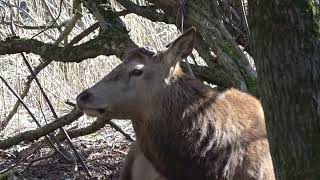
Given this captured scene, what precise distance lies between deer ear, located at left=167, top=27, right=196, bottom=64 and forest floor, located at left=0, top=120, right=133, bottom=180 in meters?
2.34

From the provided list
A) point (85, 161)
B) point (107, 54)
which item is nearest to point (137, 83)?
point (107, 54)

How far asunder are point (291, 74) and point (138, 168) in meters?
2.92

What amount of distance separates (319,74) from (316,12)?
0.25 m

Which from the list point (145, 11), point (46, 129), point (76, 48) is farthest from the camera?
point (145, 11)

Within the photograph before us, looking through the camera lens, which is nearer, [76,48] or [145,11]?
[76,48]

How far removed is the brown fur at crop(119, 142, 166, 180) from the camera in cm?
565

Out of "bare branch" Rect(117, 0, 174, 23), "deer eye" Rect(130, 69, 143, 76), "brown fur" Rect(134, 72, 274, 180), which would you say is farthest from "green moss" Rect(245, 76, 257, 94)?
"bare branch" Rect(117, 0, 174, 23)

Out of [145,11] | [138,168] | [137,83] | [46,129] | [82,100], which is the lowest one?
[138,168]

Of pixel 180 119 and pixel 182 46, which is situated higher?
pixel 182 46

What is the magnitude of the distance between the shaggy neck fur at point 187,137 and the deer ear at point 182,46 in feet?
0.49

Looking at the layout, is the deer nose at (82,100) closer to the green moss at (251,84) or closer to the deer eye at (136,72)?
the deer eye at (136,72)

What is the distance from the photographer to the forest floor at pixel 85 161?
7641 mm

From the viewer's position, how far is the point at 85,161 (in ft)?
26.3

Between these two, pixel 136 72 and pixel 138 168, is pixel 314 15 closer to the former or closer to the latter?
pixel 136 72
